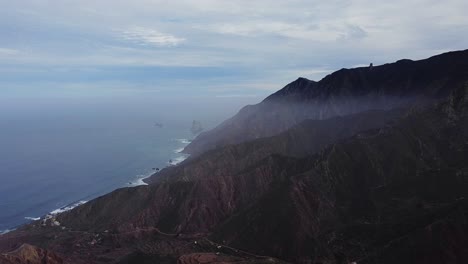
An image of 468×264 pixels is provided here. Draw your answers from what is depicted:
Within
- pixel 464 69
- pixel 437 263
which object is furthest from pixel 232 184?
pixel 464 69

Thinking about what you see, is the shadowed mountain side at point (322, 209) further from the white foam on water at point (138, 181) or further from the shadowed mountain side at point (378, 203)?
the white foam on water at point (138, 181)

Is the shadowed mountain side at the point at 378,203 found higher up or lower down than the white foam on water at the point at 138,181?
higher up

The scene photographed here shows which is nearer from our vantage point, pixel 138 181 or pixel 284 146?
pixel 284 146

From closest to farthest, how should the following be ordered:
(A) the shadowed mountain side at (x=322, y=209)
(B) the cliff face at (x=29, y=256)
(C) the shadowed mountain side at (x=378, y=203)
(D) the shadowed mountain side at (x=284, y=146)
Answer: (C) the shadowed mountain side at (x=378, y=203), (A) the shadowed mountain side at (x=322, y=209), (B) the cliff face at (x=29, y=256), (D) the shadowed mountain side at (x=284, y=146)

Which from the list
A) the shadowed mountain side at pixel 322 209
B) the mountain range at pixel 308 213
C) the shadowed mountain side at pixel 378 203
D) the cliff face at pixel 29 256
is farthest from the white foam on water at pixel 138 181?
the cliff face at pixel 29 256

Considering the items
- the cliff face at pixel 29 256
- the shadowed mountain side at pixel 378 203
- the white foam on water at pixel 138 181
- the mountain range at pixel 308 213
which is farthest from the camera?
the white foam on water at pixel 138 181

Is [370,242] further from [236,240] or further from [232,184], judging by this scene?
[232,184]

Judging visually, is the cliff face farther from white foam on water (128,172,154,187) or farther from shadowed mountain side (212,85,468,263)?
white foam on water (128,172,154,187)

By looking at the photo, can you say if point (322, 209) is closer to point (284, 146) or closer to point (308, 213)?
point (308, 213)

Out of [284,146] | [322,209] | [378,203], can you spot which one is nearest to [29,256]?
[322,209]
